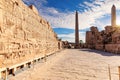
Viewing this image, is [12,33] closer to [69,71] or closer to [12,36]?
[12,36]

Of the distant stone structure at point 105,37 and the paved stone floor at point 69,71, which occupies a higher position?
the distant stone structure at point 105,37

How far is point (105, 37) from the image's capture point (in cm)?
5200

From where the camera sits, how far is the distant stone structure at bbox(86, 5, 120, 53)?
36.3 meters

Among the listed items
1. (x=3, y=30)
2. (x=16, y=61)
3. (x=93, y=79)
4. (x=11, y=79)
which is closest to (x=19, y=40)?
(x=16, y=61)

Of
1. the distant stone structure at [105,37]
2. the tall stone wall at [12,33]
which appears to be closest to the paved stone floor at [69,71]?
the tall stone wall at [12,33]

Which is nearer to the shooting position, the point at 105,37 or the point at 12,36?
the point at 12,36

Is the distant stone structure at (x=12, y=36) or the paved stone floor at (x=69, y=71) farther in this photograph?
the paved stone floor at (x=69, y=71)

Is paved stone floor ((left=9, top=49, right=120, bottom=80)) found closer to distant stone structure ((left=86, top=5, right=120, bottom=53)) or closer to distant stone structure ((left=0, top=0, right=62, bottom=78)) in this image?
distant stone structure ((left=0, top=0, right=62, bottom=78))

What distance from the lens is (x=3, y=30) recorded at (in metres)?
6.11

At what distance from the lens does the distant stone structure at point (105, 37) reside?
36.3 metres

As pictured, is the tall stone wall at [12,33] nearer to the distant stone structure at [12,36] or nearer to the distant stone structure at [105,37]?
the distant stone structure at [12,36]

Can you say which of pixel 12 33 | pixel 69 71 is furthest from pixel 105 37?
pixel 12 33

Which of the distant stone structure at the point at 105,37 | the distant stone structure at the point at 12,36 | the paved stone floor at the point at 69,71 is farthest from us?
the distant stone structure at the point at 105,37

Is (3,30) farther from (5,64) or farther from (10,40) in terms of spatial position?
(5,64)
